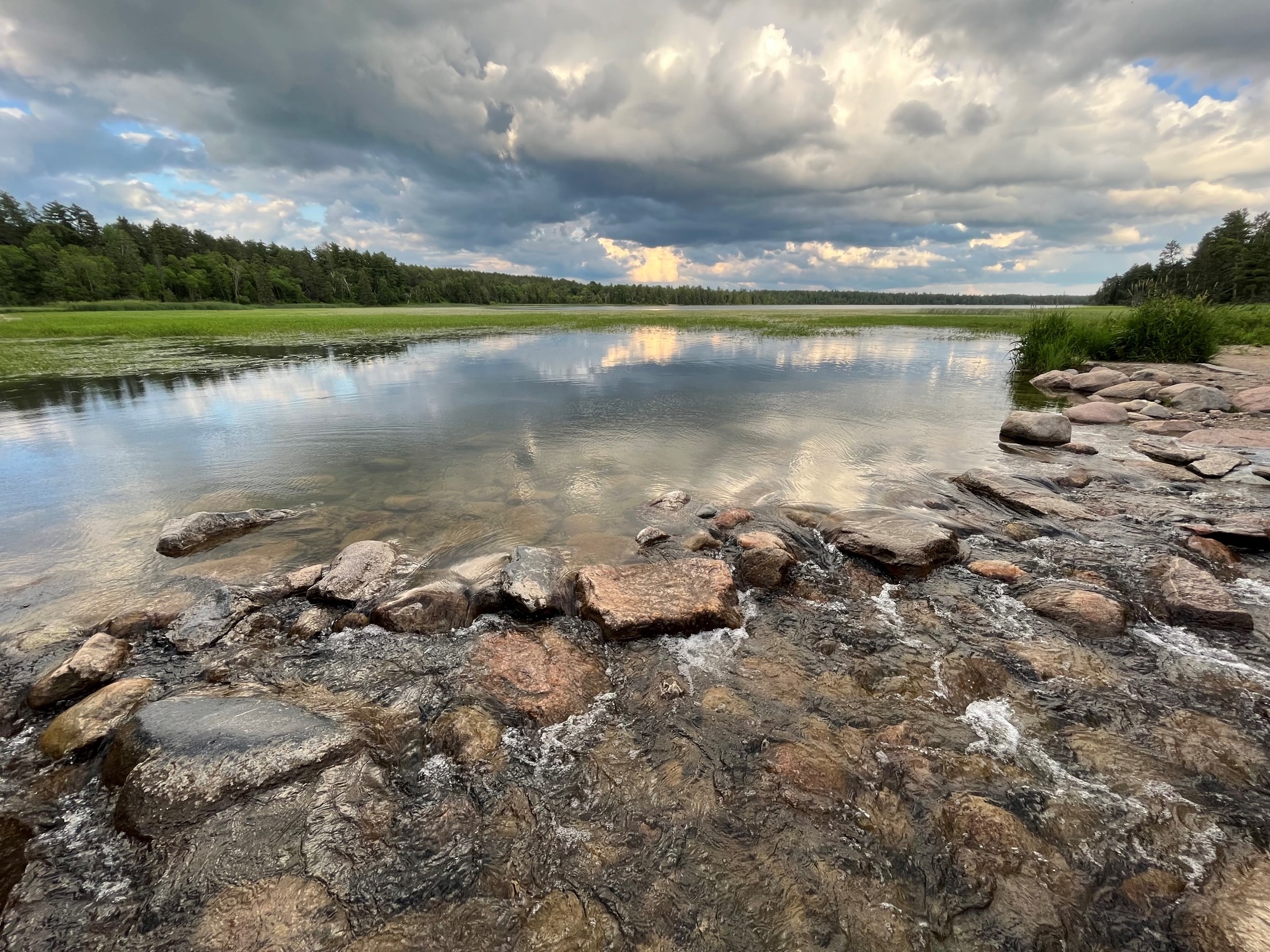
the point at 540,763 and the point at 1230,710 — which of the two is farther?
the point at 1230,710

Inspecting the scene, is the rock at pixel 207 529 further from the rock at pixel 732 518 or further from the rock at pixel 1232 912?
the rock at pixel 1232 912

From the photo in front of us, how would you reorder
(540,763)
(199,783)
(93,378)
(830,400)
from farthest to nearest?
(93,378) → (830,400) → (540,763) → (199,783)

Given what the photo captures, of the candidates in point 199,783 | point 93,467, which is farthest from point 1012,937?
point 93,467

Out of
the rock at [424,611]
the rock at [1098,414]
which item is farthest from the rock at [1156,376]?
the rock at [424,611]

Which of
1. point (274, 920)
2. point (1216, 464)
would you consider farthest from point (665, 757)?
point (1216, 464)

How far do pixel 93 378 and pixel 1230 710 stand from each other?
41156 mm

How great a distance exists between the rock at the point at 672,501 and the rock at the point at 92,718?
301 inches

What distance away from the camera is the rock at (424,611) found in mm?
6285

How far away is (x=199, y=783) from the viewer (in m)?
3.88

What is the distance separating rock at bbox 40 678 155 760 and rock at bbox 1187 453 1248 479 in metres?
19.0

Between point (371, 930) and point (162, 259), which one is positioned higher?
point (162, 259)

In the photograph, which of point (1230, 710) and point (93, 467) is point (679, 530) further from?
point (93, 467)

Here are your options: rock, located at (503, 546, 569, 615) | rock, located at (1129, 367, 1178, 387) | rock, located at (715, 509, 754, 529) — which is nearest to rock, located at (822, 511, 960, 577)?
rock, located at (715, 509, 754, 529)

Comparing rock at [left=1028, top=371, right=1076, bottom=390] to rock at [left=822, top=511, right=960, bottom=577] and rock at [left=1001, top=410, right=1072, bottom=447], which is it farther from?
rock at [left=822, top=511, right=960, bottom=577]
